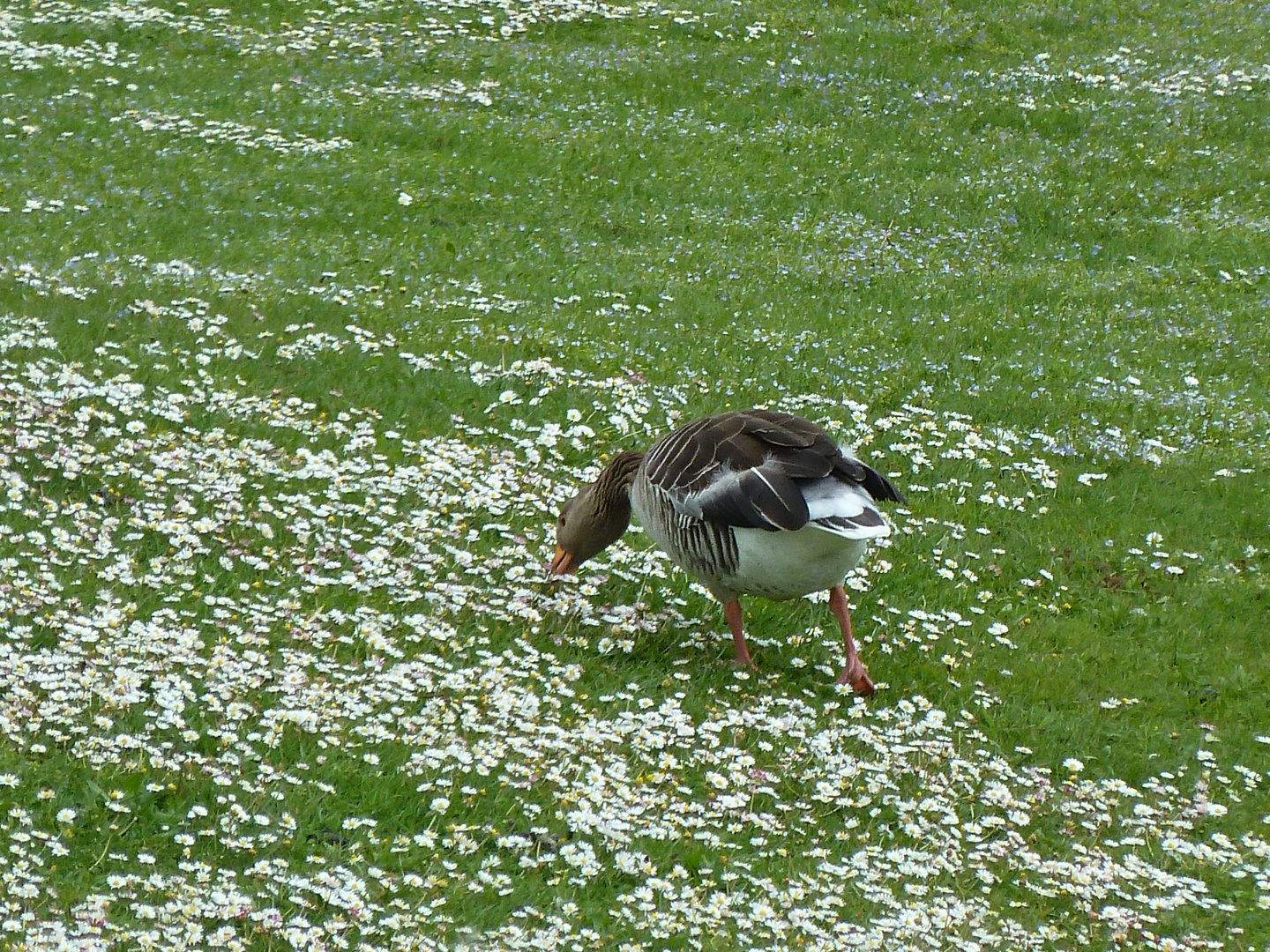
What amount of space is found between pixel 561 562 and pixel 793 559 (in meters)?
1.96

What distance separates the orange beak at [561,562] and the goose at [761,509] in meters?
0.60

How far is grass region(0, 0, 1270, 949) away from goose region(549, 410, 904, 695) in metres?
0.64

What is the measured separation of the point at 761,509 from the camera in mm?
7539

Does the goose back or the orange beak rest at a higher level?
the goose back

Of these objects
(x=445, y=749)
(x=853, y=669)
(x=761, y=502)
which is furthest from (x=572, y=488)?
(x=445, y=749)

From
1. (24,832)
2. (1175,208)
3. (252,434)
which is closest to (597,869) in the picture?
(24,832)

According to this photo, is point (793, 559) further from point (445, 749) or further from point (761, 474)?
point (445, 749)

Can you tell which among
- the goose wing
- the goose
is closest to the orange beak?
the goose

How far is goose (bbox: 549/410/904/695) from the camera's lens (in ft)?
24.6

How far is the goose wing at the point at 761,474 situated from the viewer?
24.5 feet

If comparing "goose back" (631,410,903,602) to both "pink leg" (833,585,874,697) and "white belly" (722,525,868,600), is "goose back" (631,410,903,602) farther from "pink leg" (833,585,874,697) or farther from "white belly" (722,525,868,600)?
"pink leg" (833,585,874,697)

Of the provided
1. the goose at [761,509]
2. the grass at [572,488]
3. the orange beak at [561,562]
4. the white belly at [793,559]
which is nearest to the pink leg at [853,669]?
the goose at [761,509]

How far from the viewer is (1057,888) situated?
21.1ft

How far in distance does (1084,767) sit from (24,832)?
18.5ft
